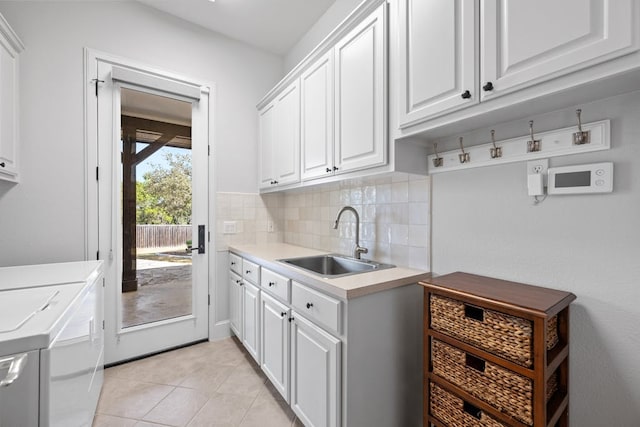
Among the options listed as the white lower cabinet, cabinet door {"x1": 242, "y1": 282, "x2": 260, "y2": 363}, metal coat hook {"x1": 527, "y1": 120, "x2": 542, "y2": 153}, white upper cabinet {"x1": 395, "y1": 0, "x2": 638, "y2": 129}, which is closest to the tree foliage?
cabinet door {"x1": 242, "y1": 282, "x2": 260, "y2": 363}

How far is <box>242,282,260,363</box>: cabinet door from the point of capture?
2.02 m

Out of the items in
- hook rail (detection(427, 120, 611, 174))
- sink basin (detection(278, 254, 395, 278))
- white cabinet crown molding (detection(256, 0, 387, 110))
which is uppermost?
white cabinet crown molding (detection(256, 0, 387, 110))

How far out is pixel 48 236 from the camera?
1.98 m

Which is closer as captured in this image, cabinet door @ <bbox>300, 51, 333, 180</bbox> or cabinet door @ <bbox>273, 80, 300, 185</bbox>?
cabinet door @ <bbox>300, 51, 333, 180</bbox>

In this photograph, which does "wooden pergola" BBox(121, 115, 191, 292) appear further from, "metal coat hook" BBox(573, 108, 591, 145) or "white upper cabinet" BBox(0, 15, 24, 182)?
"metal coat hook" BBox(573, 108, 591, 145)

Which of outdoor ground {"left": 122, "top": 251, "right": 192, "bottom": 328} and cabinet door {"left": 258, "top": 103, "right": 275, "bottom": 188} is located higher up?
cabinet door {"left": 258, "top": 103, "right": 275, "bottom": 188}

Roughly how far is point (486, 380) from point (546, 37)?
1195mm

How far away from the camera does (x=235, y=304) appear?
251 cm

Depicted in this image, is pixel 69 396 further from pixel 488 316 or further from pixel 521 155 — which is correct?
pixel 521 155

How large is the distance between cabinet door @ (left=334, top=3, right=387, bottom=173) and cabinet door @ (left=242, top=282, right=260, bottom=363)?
3.81 ft

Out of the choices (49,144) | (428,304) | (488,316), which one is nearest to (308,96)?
(428,304)

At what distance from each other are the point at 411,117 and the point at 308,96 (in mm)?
1015

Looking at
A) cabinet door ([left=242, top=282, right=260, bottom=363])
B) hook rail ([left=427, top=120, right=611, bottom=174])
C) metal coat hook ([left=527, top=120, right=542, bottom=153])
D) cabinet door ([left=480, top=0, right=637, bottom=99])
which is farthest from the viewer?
cabinet door ([left=242, top=282, right=260, bottom=363])

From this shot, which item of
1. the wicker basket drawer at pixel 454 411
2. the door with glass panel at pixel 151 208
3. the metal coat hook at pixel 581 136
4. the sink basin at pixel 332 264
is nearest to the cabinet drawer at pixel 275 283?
the sink basin at pixel 332 264
